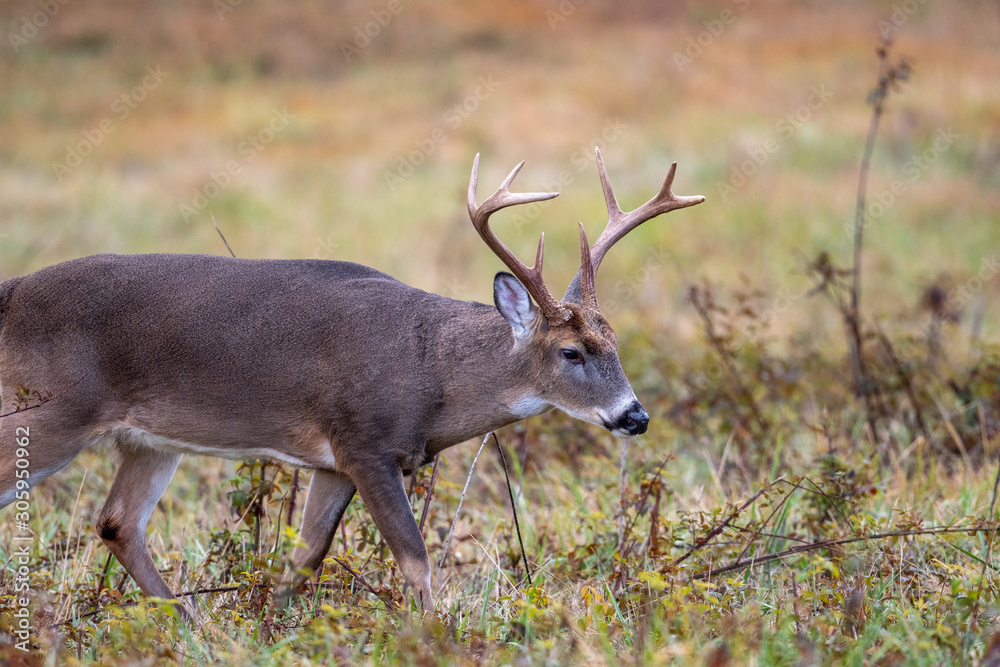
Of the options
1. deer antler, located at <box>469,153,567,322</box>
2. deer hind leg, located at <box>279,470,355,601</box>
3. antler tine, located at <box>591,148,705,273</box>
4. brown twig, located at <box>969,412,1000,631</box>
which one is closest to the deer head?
deer antler, located at <box>469,153,567,322</box>

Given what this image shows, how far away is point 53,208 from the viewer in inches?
610

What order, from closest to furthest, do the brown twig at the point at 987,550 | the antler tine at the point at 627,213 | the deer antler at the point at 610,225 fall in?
the brown twig at the point at 987,550 < the deer antler at the point at 610,225 < the antler tine at the point at 627,213

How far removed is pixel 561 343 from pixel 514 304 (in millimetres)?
257

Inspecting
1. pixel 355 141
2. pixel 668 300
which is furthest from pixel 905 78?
pixel 355 141

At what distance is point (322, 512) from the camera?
5.03 metres

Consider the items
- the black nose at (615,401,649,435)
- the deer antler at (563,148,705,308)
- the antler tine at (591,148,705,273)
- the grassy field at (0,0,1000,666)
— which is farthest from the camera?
the antler tine at (591,148,705,273)

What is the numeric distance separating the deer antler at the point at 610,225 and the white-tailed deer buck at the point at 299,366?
17 mm

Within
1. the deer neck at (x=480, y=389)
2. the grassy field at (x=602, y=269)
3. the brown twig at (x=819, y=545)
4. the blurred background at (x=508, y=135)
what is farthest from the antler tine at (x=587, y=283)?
the blurred background at (x=508, y=135)

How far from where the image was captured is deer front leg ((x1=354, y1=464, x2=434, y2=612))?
457cm

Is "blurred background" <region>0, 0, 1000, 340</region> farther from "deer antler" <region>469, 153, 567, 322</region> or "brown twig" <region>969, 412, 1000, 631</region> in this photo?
"deer antler" <region>469, 153, 567, 322</region>

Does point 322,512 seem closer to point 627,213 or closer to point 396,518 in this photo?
point 396,518

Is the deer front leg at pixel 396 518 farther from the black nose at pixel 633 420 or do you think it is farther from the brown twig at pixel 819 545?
the brown twig at pixel 819 545

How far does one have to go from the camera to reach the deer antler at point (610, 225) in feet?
15.7

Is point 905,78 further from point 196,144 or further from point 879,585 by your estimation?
point 196,144
